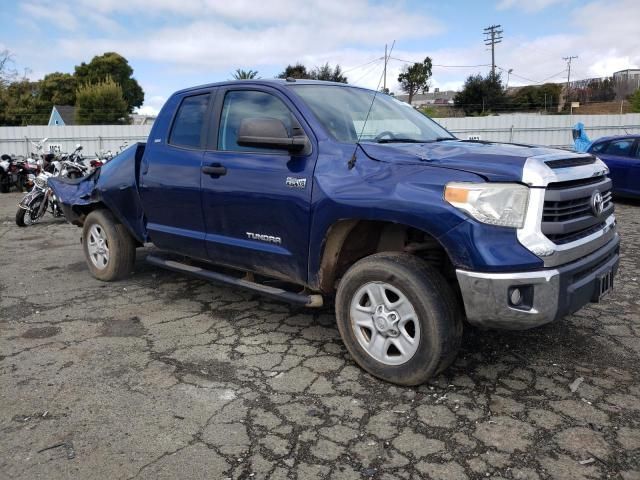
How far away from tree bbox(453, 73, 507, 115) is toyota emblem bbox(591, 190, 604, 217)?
152 feet

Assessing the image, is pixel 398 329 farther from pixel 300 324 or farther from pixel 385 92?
pixel 385 92

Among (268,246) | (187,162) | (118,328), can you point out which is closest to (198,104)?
(187,162)

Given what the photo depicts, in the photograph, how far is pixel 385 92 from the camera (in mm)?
4816

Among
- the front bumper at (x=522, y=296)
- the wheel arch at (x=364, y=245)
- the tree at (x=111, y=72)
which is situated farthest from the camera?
the tree at (x=111, y=72)

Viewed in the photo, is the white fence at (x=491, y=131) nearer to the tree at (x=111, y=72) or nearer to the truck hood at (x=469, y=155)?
the truck hood at (x=469, y=155)

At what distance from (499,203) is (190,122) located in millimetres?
2760

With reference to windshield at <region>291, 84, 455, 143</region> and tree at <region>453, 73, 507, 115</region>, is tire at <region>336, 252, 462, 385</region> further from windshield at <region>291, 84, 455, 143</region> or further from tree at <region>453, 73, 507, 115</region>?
tree at <region>453, 73, 507, 115</region>

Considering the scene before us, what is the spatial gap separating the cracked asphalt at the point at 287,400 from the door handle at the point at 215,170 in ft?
4.02

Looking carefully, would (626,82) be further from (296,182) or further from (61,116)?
(296,182)

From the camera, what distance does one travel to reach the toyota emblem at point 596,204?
3.19 meters

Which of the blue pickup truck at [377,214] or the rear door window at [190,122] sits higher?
the rear door window at [190,122]

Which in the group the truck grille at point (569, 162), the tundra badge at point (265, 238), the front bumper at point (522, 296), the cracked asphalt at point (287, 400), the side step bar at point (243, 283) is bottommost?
the cracked asphalt at point (287, 400)

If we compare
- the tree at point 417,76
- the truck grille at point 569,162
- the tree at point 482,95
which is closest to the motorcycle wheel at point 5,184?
the tree at point 417,76

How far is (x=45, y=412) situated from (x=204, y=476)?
46.6 inches
